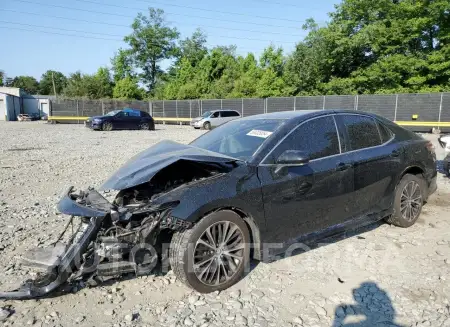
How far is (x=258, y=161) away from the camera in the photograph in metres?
3.49

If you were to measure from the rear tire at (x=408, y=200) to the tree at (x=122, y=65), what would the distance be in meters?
59.3

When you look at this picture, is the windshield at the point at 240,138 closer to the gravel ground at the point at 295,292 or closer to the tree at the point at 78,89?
the gravel ground at the point at 295,292

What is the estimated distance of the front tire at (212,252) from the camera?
10.1ft

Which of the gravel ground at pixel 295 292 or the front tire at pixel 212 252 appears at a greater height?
the front tire at pixel 212 252

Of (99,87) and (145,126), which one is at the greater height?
(99,87)

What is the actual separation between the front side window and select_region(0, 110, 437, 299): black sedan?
0.01m

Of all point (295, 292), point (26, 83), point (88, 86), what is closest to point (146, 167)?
point (295, 292)

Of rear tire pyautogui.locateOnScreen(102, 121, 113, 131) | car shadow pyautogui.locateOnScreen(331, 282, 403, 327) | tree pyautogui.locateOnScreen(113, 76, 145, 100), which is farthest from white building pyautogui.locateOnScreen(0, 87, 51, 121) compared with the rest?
car shadow pyautogui.locateOnScreen(331, 282, 403, 327)

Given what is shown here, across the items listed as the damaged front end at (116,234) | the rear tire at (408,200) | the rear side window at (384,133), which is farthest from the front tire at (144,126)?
the damaged front end at (116,234)

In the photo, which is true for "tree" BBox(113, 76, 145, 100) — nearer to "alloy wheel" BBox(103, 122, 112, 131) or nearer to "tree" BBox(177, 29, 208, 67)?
"tree" BBox(177, 29, 208, 67)

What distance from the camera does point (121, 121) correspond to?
23844 mm

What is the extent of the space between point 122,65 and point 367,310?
62012 millimetres

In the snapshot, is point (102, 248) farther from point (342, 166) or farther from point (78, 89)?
point (78, 89)

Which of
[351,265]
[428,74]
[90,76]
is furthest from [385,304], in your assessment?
[90,76]
